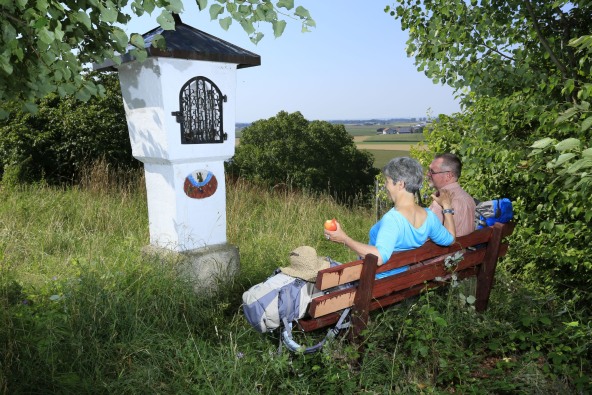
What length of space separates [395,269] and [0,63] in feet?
8.45

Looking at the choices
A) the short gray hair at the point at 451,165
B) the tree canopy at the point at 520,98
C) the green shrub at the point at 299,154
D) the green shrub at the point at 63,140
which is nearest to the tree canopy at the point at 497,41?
the tree canopy at the point at 520,98

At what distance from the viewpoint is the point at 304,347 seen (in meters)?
2.85

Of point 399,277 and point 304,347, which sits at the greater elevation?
point 399,277

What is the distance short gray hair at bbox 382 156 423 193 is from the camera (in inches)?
122

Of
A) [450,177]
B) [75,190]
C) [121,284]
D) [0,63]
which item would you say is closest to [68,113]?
[75,190]

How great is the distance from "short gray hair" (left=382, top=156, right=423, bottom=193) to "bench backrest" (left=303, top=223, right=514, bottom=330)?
40 cm

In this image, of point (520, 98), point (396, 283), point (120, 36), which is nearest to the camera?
point (396, 283)

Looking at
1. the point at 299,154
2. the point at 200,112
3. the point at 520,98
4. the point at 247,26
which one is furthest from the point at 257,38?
the point at 299,154

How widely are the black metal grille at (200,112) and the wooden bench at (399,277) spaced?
2.02 m

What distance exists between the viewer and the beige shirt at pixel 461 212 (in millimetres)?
3699

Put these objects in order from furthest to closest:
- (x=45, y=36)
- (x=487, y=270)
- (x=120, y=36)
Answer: (x=487, y=270)
(x=120, y=36)
(x=45, y=36)

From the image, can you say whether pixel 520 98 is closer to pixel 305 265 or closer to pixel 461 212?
pixel 461 212

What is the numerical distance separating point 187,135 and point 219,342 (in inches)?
75.4

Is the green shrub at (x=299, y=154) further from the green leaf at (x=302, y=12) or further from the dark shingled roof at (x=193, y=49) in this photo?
the green leaf at (x=302, y=12)
